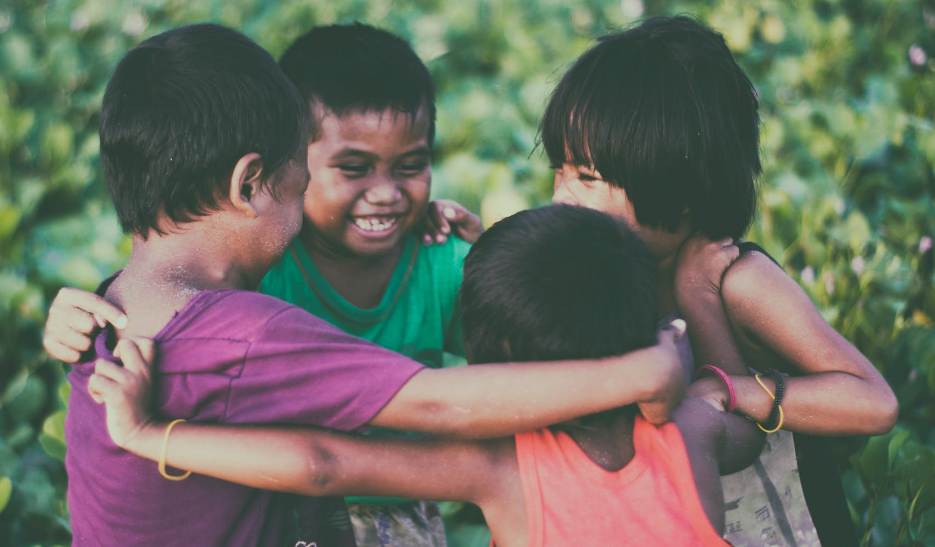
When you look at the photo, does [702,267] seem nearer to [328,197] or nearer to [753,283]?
[753,283]

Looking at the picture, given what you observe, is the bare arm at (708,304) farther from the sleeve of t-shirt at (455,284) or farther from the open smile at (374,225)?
the open smile at (374,225)

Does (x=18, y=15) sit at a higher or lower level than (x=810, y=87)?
higher

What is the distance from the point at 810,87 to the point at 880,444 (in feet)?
11.5

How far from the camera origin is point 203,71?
63.7 inches

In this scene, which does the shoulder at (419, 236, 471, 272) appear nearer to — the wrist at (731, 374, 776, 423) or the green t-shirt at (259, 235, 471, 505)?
the green t-shirt at (259, 235, 471, 505)

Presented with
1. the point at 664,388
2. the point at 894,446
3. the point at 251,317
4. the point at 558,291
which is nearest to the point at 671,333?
the point at 664,388

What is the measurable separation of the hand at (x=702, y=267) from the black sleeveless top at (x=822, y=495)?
0.43m

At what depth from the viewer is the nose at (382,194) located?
226 centimetres

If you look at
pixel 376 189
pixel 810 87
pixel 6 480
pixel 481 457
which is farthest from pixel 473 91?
pixel 481 457

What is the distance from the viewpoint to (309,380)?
1.45 m

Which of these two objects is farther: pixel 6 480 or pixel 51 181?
pixel 51 181

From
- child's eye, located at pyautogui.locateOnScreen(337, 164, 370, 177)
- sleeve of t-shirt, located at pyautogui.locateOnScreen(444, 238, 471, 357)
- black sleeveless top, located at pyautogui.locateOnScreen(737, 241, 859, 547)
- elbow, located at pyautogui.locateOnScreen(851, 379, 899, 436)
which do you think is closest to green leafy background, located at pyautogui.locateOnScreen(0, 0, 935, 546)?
black sleeveless top, located at pyautogui.locateOnScreen(737, 241, 859, 547)

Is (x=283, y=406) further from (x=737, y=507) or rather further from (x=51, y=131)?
(x=51, y=131)

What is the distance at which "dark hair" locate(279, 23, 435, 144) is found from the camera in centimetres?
225
